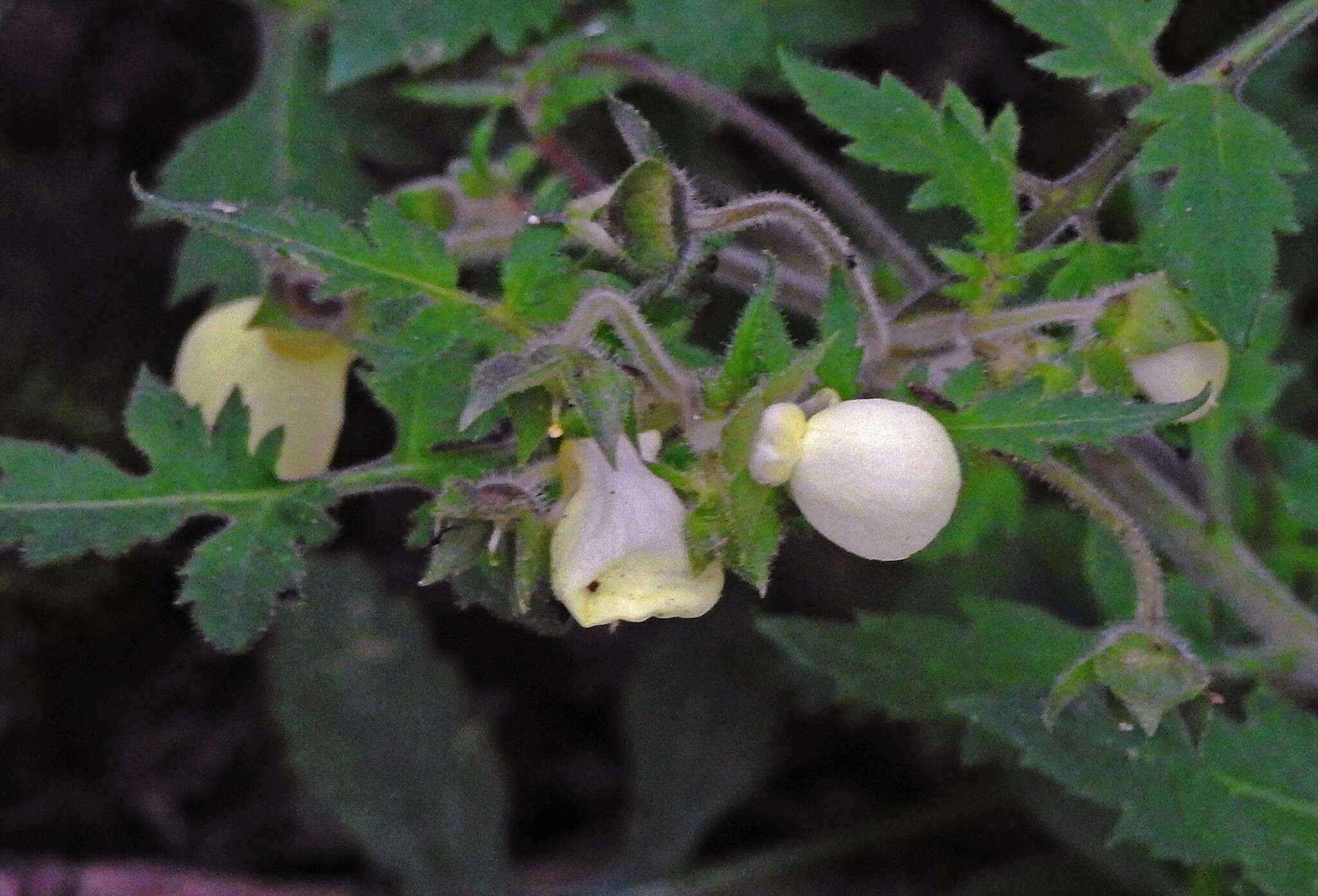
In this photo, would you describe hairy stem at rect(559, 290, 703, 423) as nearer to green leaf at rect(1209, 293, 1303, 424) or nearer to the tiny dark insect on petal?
the tiny dark insect on petal

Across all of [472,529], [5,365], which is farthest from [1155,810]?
[5,365]

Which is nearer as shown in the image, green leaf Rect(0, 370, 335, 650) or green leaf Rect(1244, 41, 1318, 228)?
green leaf Rect(0, 370, 335, 650)

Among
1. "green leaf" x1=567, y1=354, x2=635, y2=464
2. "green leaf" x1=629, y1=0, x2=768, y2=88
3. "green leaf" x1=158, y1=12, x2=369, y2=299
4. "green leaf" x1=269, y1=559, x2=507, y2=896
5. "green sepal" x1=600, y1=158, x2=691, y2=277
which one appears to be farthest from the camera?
"green leaf" x1=269, y1=559, x2=507, y2=896

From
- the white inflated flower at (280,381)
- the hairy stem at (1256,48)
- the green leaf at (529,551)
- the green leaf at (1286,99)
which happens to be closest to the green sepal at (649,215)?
the green leaf at (529,551)

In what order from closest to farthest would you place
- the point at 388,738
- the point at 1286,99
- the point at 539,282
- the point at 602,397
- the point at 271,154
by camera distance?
1. the point at 602,397
2. the point at 539,282
3. the point at 271,154
4. the point at 1286,99
5. the point at 388,738

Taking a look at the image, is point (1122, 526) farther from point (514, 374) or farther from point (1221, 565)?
point (514, 374)

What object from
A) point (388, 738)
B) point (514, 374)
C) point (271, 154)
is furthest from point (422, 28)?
point (388, 738)

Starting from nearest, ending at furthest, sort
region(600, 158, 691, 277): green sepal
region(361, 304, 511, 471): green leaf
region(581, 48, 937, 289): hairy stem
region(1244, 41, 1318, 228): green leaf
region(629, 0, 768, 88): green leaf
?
1. region(600, 158, 691, 277): green sepal
2. region(361, 304, 511, 471): green leaf
3. region(581, 48, 937, 289): hairy stem
4. region(629, 0, 768, 88): green leaf
5. region(1244, 41, 1318, 228): green leaf

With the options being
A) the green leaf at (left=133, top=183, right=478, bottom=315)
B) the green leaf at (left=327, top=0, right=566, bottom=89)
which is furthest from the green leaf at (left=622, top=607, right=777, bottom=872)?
the green leaf at (left=133, top=183, right=478, bottom=315)
